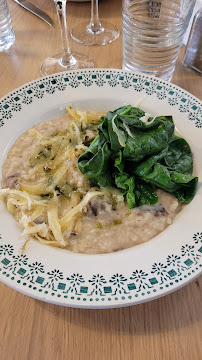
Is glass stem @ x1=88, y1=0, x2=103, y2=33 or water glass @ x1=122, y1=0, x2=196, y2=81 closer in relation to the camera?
water glass @ x1=122, y1=0, x2=196, y2=81

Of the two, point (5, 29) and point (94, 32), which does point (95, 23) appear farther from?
point (5, 29)

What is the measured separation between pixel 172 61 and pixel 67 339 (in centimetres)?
173

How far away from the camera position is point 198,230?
1336mm

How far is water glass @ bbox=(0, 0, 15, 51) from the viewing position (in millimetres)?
2311

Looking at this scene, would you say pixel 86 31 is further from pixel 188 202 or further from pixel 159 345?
pixel 159 345

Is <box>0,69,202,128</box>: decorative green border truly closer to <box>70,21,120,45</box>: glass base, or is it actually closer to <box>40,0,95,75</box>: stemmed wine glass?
<box>40,0,95,75</box>: stemmed wine glass

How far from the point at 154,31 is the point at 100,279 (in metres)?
1.52

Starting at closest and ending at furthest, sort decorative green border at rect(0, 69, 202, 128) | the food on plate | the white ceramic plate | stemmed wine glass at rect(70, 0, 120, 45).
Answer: the white ceramic plate → the food on plate → decorative green border at rect(0, 69, 202, 128) → stemmed wine glass at rect(70, 0, 120, 45)

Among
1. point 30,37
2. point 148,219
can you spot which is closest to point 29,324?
point 148,219

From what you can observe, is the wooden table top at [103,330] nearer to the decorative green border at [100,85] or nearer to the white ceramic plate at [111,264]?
the white ceramic plate at [111,264]

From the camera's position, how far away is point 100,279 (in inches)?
47.2

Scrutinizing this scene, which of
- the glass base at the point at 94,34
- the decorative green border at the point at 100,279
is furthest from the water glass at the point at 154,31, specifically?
the decorative green border at the point at 100,279

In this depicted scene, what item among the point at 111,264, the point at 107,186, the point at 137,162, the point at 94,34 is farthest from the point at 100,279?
A: the point at 94,34

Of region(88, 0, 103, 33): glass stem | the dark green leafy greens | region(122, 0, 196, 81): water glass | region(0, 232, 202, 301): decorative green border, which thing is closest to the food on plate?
the dark green leafy greens
